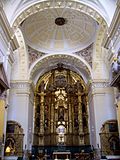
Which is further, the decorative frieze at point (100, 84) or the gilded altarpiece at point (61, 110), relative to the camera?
the gilded altarpiece at point (61, 110)

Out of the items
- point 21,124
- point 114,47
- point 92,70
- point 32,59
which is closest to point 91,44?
point 92,70

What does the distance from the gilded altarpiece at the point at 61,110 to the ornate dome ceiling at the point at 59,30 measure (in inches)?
118

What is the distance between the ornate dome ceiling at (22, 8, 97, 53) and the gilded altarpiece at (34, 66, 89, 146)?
2990 millimetres

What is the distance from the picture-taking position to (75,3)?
9734 mm

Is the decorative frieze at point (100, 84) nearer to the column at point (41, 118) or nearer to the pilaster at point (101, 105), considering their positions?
the pilaster at point (101, 105)

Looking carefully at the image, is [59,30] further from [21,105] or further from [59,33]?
[21,105]

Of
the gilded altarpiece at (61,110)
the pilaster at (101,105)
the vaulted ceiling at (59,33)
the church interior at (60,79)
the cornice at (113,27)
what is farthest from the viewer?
the gilded altarpiece at (61,110)

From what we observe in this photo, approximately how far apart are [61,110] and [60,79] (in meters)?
2.80

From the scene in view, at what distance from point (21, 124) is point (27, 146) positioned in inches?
58.0

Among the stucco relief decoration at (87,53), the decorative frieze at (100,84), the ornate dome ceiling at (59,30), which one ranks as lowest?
the decorative frieze at (100,84)

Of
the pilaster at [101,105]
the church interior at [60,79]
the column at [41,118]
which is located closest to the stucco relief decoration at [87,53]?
the church interior at [60,79]

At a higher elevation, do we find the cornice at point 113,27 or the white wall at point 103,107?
the cornice at point 113,27

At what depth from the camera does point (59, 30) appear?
1414 cm

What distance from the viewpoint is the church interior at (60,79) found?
369 inches
